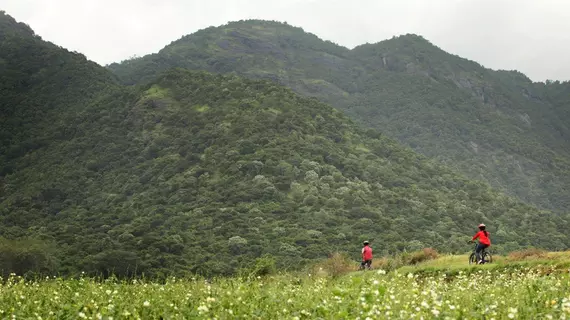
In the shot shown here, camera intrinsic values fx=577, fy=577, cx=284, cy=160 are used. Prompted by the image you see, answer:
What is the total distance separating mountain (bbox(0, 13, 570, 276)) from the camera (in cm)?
7119

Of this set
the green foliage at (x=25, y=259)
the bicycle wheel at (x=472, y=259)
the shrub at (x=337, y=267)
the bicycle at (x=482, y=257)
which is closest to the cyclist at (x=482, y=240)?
the bicycle at (x=482, y=257)

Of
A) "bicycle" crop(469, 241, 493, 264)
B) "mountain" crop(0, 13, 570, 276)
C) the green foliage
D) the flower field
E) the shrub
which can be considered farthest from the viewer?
"mountain" crop(0, 13, 570, 276)

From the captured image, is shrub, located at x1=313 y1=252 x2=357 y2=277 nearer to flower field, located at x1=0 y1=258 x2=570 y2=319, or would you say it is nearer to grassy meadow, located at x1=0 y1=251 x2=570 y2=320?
flower field, located at x1=0 y1=258 x2=570 y2=319

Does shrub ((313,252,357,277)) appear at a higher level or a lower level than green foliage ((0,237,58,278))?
higher

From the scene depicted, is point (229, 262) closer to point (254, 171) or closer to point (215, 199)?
point (215, 199)

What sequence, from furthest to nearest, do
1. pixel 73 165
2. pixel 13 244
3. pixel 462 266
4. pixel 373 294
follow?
pixel 73 165 → pixel 13 244 → pixel 462 266 → pixel 373 294

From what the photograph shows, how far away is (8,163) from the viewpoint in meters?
114

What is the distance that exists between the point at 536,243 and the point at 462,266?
75615 millimetres

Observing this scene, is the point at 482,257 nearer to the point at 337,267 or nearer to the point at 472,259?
the point at 472,259

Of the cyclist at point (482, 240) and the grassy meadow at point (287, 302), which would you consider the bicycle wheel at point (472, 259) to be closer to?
the cyclist at point (482, 240)

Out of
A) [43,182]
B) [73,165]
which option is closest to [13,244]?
[43,182]

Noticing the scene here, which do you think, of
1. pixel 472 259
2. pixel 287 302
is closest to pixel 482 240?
pixel 472 259

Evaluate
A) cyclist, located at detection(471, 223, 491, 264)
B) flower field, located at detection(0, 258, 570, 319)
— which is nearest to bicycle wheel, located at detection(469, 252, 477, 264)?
cyclist, located at detection(471, 223, 491, 264)

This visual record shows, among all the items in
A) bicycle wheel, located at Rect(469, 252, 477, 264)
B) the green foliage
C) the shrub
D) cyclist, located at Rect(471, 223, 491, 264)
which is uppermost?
cyclist, located at Rect(471, 223, 491, 264)
